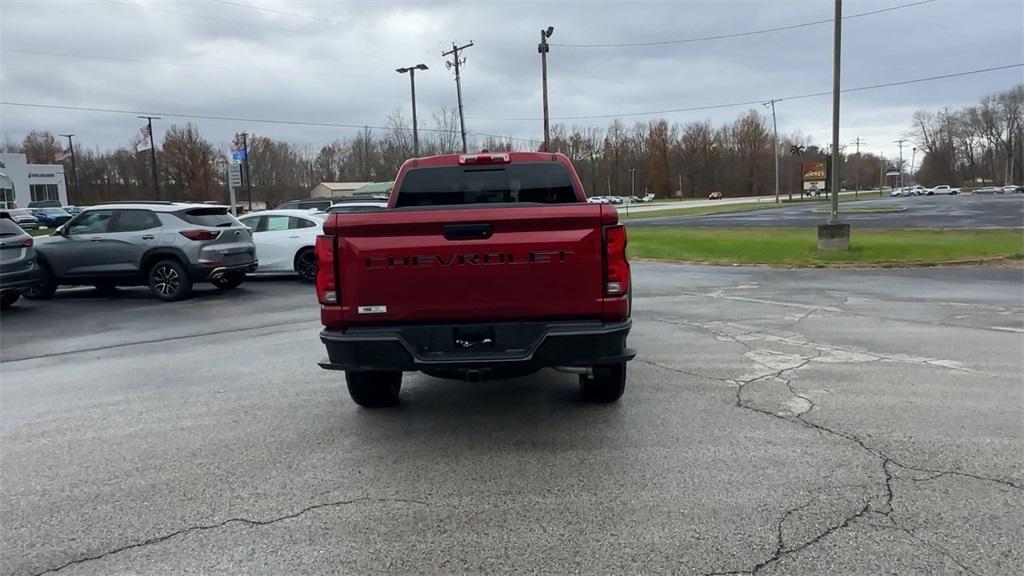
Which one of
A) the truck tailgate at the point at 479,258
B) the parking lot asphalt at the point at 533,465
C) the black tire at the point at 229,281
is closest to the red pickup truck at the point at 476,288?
the truck tailgate at the point at 479,258

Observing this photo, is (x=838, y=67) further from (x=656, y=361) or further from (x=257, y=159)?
(x=257, y=159)

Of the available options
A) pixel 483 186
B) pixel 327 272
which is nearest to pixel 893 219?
pixel 483 186

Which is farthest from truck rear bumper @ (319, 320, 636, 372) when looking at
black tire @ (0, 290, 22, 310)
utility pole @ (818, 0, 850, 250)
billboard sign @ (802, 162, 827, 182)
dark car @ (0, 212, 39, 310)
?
billboard sign @ (802, 162, 827, 182)

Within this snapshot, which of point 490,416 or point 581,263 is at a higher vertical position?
point 581,263

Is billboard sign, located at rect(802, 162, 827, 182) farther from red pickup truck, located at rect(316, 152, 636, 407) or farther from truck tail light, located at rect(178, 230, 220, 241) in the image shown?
red pickup truck, located at rect(316, 152, 636, 407)

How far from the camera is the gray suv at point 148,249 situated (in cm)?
1180

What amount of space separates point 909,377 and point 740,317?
3546 mm

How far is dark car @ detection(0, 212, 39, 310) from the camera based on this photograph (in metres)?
10.5

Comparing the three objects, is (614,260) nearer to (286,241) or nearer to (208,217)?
(208,217)

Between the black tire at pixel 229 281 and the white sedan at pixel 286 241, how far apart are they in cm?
93

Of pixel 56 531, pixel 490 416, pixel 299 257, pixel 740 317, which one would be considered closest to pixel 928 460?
pixel 490 416

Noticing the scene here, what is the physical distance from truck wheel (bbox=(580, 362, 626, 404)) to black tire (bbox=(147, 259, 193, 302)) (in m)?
9.18

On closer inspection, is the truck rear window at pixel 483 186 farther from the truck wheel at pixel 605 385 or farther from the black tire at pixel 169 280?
the black tire at pixel 169 280

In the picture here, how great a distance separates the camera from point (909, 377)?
6.18 m
